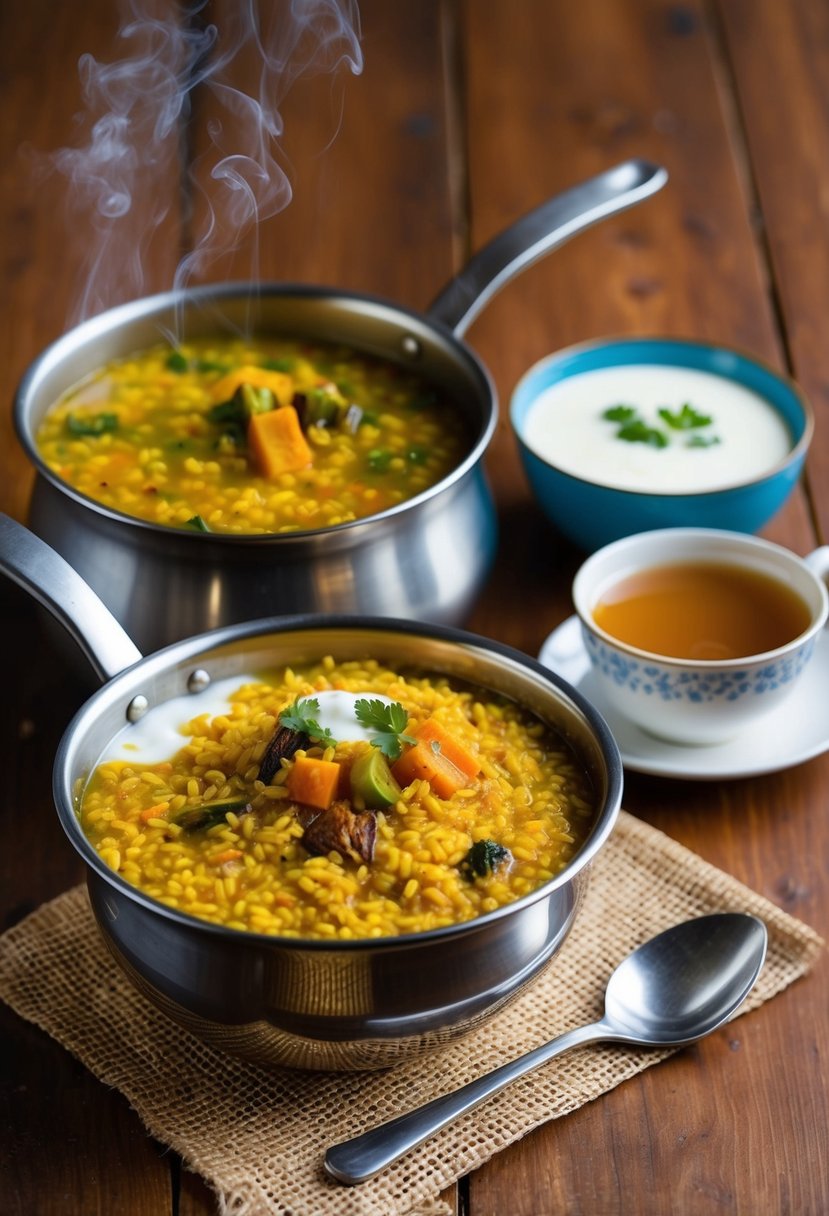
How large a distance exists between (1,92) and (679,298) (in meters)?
2.27

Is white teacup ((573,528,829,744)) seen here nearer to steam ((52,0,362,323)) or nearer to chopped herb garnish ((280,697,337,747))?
chopped herb garnish ((280,697,337,747))

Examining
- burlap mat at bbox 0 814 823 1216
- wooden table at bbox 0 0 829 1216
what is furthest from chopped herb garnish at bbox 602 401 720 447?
burlap mat at bbox 0 814 823 1216

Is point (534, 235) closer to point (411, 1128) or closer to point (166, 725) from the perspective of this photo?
point (166, 725)

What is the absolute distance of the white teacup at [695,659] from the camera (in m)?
2.64

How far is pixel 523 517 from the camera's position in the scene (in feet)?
11.4

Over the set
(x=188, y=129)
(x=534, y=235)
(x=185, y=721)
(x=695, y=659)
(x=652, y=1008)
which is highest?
(x=534, y=235)

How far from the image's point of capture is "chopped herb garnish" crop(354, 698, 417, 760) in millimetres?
2227

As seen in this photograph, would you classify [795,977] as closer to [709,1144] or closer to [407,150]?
[709,1144]

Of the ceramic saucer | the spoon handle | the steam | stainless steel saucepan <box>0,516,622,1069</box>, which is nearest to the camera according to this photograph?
stainless steel saucepan <box>0,516,622,1069</box>

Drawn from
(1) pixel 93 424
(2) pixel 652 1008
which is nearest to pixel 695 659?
(2) pixel 652 1008

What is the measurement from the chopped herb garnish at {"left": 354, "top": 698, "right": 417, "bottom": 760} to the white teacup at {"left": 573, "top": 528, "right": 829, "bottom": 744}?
54cm

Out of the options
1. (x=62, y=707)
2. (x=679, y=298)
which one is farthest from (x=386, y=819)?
(x=679, y=298)

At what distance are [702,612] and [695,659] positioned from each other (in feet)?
0.40

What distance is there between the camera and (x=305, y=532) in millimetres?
2547
